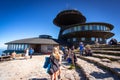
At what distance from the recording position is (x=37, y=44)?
Result: 1284 inches

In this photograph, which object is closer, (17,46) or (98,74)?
(98,74)

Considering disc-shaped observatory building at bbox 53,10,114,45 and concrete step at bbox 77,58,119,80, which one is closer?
concrete step at bbox 77,58,119,80

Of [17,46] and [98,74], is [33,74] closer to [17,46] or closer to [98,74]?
[98,74]

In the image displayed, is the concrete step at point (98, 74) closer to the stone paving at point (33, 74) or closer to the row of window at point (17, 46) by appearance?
the stone paving at point (33, 74)

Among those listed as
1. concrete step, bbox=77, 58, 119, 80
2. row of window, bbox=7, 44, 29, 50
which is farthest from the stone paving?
row of window, bbox=7, 44, 29, 50

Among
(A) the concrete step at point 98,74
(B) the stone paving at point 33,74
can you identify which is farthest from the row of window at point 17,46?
(A) the concrete step at point 98,74

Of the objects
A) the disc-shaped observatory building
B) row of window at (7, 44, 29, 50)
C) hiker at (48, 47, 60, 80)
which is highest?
Result: the disc-shaped observatory building

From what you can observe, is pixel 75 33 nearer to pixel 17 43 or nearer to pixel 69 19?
pixel 69 19

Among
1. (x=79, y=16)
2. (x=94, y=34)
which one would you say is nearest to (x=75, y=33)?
(x=94, y=34)

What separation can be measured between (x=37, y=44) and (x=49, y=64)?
2684 centimetres

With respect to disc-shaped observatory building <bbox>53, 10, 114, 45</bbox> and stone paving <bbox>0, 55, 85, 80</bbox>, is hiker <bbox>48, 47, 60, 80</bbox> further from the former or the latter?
disc-shaped observatory building <bbox>53, 10, 114, 45</bbox>

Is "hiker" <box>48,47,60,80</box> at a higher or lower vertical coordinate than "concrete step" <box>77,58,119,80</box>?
higher

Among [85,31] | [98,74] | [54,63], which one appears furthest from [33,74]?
[85,31]

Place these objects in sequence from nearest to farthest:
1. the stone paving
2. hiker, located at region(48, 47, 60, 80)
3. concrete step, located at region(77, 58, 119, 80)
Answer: hiker, located at region(48, 47, 60, 80)
concrete step, located at region(77, 58, 119, 80)
the stone paving
